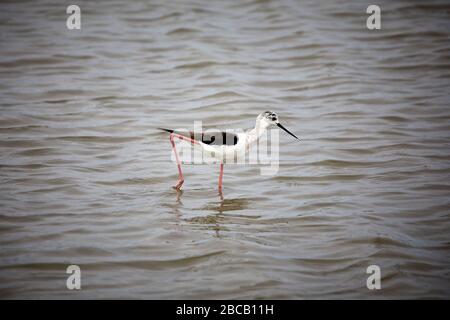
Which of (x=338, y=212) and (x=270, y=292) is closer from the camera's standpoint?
(x=270, y=292)

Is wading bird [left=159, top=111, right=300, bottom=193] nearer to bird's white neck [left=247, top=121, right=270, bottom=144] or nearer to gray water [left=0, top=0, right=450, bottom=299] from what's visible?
bird's white neck [left=247, top=121, right=270, bottom=144]

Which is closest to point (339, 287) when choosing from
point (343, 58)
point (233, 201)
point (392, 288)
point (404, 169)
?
point (392, 288)

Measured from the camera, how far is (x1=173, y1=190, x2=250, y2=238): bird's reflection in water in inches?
255

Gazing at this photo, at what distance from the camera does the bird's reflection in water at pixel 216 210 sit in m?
6.48

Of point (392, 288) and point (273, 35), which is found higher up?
point (273, 35)

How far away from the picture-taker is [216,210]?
6.95m

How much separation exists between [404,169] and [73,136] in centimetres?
456

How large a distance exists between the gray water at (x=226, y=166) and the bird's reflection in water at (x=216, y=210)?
31 millimetres

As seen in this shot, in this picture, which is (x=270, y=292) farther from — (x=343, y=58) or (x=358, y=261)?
(x=343, y=58)

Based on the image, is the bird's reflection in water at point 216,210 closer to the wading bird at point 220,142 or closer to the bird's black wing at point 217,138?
the wading bird at point 220,142

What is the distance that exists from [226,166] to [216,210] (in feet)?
5.76

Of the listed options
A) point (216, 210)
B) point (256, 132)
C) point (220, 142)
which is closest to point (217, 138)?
point (220, 142)

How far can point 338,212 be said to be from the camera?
22.5 feet

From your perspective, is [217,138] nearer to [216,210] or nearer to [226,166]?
[216,210]
